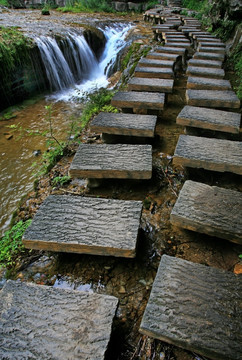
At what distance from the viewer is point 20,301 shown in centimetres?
153

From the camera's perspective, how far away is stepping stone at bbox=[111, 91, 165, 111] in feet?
11.7

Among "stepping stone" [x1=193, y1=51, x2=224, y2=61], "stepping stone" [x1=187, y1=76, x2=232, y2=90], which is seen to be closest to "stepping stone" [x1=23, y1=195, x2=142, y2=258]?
"stepping stone" [x1=187, y1=76, x2=232, y2=90]

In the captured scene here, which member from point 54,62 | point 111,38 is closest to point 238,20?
point 54,62

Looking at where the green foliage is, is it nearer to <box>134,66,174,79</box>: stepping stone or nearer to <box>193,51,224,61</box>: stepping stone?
<box>134,66,174,79</box>: stepping stone

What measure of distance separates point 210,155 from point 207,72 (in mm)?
2592


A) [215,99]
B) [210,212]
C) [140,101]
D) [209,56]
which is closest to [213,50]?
[209,56]

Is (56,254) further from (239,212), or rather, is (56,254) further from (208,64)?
(208,64)

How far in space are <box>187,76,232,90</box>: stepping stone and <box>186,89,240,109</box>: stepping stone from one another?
0.23m

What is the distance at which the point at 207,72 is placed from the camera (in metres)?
4.34

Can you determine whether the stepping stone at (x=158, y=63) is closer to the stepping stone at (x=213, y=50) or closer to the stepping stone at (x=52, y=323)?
the stepping stone at (x=213, y=50)

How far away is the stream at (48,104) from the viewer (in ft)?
14.8

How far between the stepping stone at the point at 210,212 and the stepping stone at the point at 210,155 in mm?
346

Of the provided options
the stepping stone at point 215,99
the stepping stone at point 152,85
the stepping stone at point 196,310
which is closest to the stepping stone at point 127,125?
the stepping stone at point 215,99

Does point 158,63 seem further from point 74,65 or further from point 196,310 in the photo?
point 74,65
